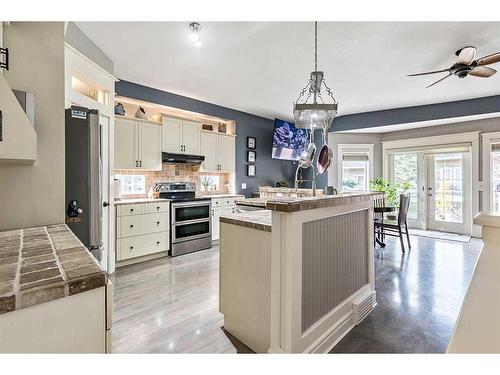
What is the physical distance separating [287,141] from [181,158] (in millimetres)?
2836

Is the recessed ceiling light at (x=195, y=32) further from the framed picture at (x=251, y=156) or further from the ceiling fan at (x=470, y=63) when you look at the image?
the framed picture at (x=251, y=156)

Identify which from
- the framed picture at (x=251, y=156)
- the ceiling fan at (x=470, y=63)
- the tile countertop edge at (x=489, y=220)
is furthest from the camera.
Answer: the framed picture at (x=251, y=156)

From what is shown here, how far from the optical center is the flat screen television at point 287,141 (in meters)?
5.96

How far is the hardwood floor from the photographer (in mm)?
1853

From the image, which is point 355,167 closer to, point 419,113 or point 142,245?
point 419,113

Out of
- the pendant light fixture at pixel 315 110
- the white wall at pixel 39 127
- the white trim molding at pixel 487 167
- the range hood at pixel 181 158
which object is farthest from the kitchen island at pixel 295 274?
the white trim molding at pixel 487 167

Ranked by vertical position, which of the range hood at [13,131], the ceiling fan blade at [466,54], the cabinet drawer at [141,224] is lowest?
the cabinet drawer at [141,224]

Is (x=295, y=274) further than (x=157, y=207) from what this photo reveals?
No

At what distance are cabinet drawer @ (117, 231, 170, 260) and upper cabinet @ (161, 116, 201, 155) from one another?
1.40 metres

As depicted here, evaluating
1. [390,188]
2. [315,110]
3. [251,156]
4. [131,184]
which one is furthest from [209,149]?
[390,188]

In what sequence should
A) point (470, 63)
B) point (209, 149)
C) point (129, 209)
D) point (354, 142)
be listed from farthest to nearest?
1. point (354, 142)
2. point (209, 149)
3. point (129, 209)
4. point (470, 63)

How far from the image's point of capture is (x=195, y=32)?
2.52 meters

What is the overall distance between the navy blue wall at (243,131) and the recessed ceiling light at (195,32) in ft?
5.54
